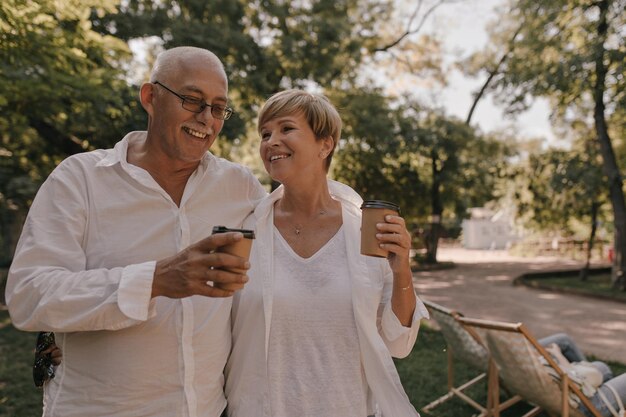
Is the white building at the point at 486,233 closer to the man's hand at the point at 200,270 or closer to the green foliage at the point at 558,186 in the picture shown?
the green foliage at the point at 558,186

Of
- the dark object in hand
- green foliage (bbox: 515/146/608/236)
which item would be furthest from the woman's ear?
green foliage (bbox: 515/146/608/236)

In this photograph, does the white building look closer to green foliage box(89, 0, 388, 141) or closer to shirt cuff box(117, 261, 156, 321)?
green foliage box(89, 0, 388, 141)

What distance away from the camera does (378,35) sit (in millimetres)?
20266

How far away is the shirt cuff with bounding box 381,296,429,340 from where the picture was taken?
2102 mm

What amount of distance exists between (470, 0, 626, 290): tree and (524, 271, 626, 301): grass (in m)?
0.84

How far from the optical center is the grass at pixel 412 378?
16.2 ft

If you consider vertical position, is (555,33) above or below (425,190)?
above

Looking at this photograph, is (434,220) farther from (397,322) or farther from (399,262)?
(399,262)

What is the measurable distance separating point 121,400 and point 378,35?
20.4 m

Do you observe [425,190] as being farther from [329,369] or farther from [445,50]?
[329,369]

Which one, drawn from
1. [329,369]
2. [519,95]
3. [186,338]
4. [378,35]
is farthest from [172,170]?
[378,35]

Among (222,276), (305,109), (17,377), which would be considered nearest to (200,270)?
(222,276)

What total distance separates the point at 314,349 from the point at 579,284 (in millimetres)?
15565

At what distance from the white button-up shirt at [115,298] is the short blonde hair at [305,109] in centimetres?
52
